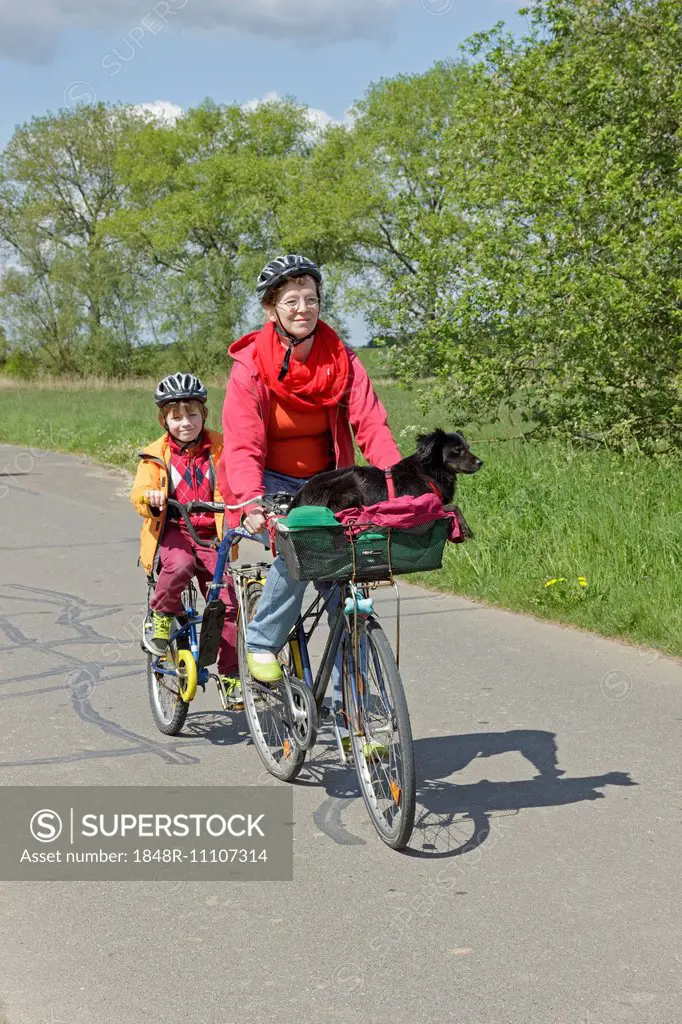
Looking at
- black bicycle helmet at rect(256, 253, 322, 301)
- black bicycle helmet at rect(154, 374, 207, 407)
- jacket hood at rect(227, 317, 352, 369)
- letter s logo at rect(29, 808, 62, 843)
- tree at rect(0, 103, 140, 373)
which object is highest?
tree at rect(0, 103, 140, 373)

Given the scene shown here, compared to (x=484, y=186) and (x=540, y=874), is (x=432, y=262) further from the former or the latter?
(x=540, y=874)

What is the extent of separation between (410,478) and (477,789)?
1402mm

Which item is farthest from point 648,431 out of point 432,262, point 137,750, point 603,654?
point 137,750

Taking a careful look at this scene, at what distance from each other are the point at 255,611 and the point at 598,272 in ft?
27.6

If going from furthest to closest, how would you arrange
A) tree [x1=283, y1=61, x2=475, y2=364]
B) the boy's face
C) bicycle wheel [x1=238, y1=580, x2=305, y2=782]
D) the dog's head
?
tree [x1=283, y1=61, x2=475, y2=364] < the boy's face < bicycle wheel [x1=238, y1=580, x2=305, y2=782] < the dog's head

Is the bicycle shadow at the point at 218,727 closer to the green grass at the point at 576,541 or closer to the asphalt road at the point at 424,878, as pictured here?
the asphalt road at the point at 424,878

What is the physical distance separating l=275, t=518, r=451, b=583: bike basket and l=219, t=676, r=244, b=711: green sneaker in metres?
1.41

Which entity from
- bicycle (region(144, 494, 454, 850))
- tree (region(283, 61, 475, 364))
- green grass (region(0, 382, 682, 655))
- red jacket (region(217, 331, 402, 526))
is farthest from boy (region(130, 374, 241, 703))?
tree (region(283, 61, 475, 364))

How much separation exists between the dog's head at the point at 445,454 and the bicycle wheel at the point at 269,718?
3.86 ft

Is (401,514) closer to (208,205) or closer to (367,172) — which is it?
(367,172)

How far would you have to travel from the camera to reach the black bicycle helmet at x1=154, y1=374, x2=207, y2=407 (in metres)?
5.81

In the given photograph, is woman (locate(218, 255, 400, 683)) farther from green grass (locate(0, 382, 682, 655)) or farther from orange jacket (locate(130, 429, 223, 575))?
green grass (locate(0, 382, 682, 655))

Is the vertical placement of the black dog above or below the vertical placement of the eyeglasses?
below

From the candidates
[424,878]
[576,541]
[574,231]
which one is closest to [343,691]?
[424,878]
